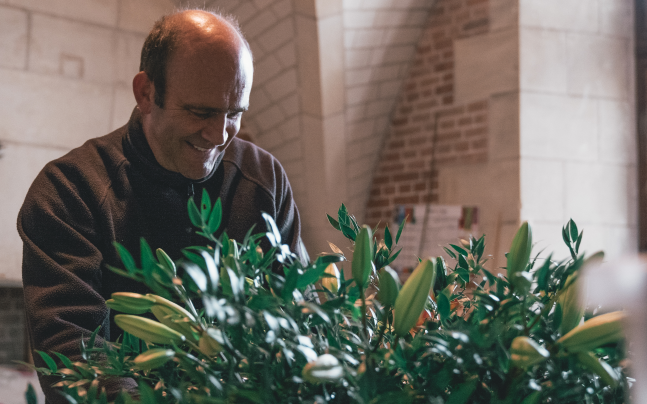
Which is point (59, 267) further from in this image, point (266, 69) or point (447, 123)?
point (447, 123)

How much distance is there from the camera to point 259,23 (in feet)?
15.8

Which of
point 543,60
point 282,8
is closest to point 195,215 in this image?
point 282,8

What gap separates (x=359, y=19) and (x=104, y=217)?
3.71 meters

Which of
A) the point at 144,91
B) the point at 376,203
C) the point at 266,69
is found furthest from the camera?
the point at 376,203

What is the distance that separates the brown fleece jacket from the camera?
1.08m

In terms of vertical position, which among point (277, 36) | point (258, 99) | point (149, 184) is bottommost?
point (149, 184)

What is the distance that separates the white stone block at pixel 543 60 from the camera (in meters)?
4.56

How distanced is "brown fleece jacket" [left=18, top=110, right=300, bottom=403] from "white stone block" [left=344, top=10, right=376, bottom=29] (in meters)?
3.21

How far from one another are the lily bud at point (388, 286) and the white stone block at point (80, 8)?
4.87m

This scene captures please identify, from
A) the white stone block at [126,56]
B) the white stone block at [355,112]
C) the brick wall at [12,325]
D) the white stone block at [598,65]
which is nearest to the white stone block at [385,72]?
the white stone block at [355,112]

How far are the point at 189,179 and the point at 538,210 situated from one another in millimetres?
3617

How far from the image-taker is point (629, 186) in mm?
4938

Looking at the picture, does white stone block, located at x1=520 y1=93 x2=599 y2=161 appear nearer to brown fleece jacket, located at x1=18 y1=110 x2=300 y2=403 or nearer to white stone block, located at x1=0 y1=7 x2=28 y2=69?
brown fleece jacket, located at x1=18 y1=110 x2=300 y2=403

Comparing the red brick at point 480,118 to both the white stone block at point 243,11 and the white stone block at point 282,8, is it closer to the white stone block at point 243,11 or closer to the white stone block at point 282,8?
the white stone block at point 282,8
